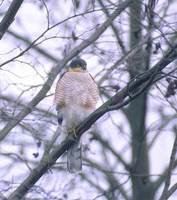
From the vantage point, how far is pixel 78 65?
7250mm

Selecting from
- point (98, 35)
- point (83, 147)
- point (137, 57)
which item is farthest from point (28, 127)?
point (137, 57)

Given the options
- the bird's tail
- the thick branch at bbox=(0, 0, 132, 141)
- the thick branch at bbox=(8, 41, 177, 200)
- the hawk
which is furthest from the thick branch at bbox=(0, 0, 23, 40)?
the bird's tail

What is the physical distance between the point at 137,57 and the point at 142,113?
5.78 ft

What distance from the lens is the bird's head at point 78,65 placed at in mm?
7227

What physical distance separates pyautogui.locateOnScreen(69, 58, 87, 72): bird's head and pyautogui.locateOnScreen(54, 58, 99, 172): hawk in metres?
0.23

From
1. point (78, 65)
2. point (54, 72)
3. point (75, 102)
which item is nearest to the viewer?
point (54, 72)

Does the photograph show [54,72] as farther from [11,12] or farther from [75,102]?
[11,12]

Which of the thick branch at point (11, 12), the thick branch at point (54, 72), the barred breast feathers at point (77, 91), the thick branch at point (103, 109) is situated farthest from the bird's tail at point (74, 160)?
the thick branch at point (11, 12)

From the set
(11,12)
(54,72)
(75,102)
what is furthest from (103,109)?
(75,102)

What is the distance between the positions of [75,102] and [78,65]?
1.74 ft

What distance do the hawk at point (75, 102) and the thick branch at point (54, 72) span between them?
0.28 m

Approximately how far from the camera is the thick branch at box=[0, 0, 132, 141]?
576 centimetres

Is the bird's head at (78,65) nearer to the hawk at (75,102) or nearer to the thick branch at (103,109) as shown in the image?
the hawk at (75,102)

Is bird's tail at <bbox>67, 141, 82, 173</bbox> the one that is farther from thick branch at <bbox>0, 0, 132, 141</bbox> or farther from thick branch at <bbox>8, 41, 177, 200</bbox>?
thick branch at <bbox>8, 41, 177, 200</bbox>
